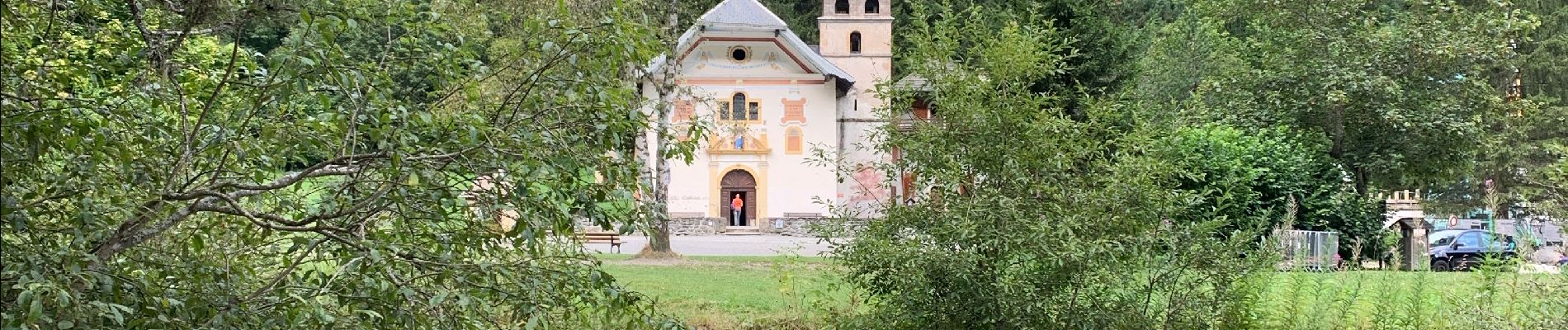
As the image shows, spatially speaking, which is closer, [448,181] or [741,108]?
[448,181]

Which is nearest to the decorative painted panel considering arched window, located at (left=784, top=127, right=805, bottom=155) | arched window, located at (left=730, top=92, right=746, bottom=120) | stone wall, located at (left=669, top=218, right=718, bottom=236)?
arched window, located at (left=784, top=127, right=805, bottom=155)

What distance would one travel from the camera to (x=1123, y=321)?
891cm

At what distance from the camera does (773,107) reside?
37.1m

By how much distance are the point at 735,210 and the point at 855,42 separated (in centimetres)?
566

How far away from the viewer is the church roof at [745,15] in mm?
35938

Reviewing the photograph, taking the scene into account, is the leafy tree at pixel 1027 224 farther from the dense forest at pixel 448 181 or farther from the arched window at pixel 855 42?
the arched window at pixel 855 42

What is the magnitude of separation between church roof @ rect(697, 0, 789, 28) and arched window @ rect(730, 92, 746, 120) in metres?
1.94

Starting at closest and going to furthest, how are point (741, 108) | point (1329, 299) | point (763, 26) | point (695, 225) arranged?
point (1329, 299) → point (763, 26) → point (741, 108) → point (695, 225)

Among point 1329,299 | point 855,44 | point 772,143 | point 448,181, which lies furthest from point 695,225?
point 448,181

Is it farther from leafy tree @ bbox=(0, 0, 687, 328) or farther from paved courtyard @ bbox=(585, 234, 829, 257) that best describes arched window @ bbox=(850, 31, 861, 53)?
leafy tree @ bbox=(0, 0, 687, 328)

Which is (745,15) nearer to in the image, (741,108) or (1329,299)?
(741,108)

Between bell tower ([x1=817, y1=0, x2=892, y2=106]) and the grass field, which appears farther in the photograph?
bell tower ([x1=817, y1=0, x2=892, y2=106])

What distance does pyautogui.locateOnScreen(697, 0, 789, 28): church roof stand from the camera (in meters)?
35.9

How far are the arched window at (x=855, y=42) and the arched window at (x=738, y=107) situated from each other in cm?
360
